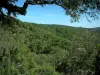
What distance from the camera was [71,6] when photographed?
612 inches

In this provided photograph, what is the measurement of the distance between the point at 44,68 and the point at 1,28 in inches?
175

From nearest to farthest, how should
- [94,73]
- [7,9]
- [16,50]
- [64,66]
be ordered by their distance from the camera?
[7,9]
[16,50]
[94,73]
[64,66]

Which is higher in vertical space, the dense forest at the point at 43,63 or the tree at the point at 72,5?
the tree at the point at 72,5

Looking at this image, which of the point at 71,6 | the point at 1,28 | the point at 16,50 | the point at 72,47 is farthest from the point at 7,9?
the point at 72,47

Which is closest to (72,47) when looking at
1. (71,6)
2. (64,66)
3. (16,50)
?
(64,66)

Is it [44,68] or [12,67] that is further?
[44,68]

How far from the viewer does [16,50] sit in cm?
1828

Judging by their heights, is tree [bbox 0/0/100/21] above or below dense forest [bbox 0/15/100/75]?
above

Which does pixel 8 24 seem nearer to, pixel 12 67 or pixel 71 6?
pixel 12 67

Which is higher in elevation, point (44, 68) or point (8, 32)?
point (8, 32)

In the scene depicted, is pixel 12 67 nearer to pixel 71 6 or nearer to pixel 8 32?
pixel 8 32

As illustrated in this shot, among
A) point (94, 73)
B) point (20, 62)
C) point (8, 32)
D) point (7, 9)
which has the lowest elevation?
point (94, 73)

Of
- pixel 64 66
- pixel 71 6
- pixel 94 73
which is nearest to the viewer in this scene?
pixel 71 6

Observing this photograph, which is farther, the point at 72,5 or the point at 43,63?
the point at 43,63
